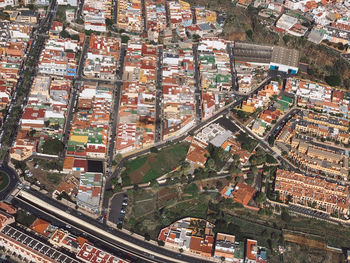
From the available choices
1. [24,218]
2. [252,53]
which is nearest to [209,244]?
[24,218]

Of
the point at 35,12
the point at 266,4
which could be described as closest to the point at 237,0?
the point at 266,4

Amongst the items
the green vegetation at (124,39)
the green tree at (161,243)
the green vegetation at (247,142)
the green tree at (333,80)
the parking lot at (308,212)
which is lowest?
the green tree at (161,243)

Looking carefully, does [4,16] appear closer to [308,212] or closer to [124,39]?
[124,39]

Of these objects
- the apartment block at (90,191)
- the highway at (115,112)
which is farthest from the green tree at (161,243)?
the highway at (115,112)

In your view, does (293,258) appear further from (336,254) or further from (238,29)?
(238,29)

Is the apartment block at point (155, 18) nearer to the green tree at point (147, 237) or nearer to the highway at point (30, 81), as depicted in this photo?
the highway at point (30, 81)

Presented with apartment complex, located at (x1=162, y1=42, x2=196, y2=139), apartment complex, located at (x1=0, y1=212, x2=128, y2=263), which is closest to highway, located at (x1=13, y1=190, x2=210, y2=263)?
apartment complex, located at (x1=0, y1=212, x2=128, y2=263)

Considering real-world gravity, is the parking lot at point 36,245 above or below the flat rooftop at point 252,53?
below
